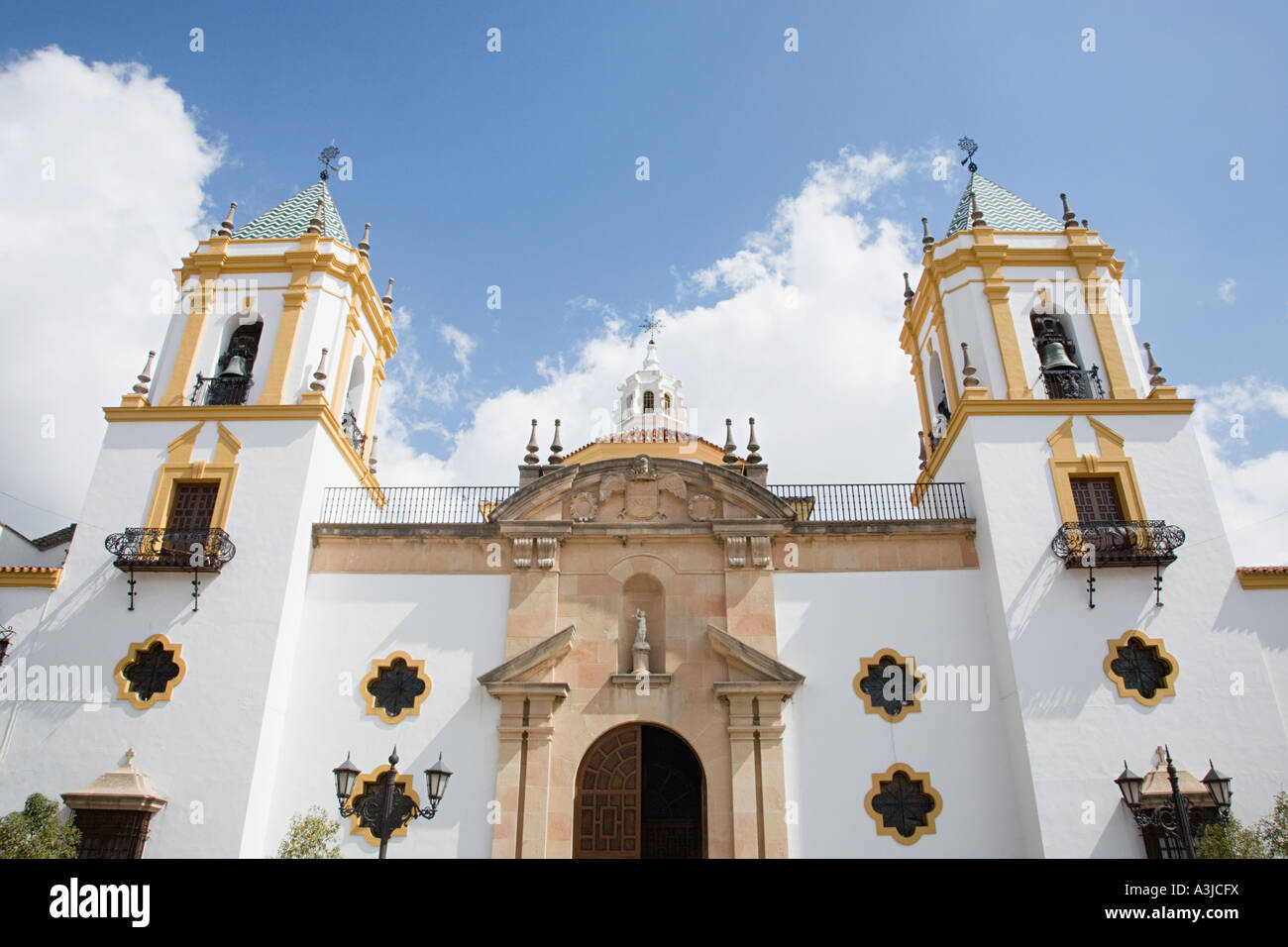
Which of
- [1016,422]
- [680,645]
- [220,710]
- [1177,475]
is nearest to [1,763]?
[220,710]

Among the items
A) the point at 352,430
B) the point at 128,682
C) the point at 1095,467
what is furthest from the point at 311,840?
the point at 1095,467

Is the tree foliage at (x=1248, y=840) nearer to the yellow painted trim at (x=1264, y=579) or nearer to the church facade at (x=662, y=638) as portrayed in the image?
the church facade at (x=662, y=638)

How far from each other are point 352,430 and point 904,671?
1134cm

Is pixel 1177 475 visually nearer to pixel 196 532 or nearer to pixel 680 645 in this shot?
pixel 680 645

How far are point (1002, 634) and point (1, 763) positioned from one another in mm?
→ 15007

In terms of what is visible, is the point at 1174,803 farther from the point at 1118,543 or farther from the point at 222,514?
the point at 222,514

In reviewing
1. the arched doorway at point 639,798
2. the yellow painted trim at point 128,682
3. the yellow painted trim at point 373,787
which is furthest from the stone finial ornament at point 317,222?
the arched doorway at point 639,798

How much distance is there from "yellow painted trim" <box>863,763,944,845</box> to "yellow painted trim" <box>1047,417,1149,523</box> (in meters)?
4.86

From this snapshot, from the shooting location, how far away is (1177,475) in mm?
14836

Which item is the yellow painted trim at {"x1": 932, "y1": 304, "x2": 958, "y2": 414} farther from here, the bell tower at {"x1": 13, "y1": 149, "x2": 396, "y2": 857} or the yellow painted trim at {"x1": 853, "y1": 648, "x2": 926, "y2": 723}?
the bell tower at {"x1": 13, "y1": 149, "x2": 396, "y2": 857}

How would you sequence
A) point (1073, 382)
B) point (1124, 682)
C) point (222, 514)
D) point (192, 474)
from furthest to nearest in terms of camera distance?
point (1073, 382) < point (192, 474) < point (222, 514) < point (1124, 682)

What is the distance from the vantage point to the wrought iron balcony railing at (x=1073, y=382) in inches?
624

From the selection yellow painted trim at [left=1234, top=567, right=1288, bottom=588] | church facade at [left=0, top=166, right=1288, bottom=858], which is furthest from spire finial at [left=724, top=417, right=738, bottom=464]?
yellow painted trim at [left=1234, top=567, right=1288, bottom=588]

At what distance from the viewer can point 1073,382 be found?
1596 cm
